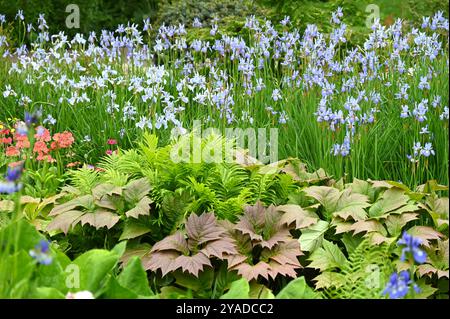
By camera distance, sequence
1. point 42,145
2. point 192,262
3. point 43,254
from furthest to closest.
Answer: point 42,145 < point 192,262 < point 43,254

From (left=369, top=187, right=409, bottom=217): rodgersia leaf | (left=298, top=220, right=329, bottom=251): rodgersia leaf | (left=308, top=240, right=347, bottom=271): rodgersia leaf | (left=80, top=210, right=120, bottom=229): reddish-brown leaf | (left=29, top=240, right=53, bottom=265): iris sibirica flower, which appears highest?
(left=29, top=240, right=53, bottom=265): iris sibirica flower

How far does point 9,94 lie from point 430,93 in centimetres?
318

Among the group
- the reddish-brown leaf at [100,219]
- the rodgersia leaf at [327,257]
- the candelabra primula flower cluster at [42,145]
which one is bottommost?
the rodgersia leaf at [327,257]

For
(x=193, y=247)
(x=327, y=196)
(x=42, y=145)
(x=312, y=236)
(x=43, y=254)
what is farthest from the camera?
(x=42, y=145)

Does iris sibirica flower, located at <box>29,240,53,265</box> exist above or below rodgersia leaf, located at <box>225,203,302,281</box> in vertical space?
above

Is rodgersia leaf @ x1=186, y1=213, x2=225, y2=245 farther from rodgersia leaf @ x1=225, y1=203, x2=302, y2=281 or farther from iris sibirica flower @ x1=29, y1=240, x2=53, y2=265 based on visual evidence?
iris sibirica flower @ x1=29, y1=240, x2=53, y2=265

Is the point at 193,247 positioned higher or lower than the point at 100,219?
lower

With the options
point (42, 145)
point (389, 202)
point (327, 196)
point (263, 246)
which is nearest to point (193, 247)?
point (263, 246)

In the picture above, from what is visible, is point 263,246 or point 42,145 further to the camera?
point 42,145

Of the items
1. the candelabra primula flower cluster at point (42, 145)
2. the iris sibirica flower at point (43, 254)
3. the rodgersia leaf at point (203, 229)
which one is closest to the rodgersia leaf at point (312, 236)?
the rodgersia leaf at point (203, 229)

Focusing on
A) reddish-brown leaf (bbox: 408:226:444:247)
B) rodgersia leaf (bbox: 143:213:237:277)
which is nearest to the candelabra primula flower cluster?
rodgersia leaf (bbox: 143:213:237:277)

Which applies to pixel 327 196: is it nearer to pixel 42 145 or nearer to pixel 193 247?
pixel 193 247

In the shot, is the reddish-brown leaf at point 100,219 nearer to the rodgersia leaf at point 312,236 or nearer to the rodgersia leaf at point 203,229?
the rodgersia leaf at point 203,229
